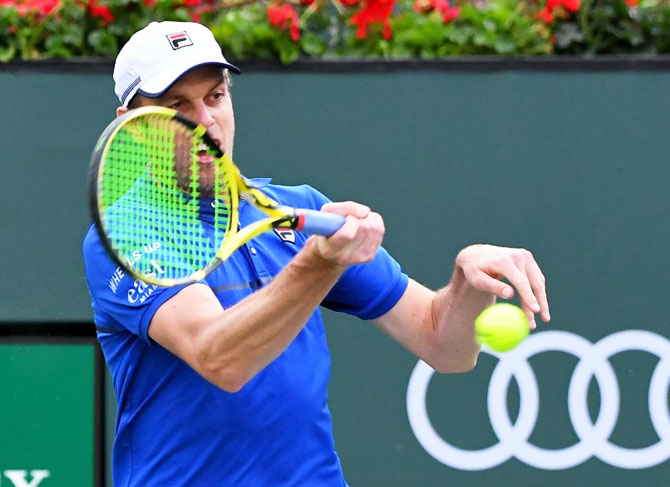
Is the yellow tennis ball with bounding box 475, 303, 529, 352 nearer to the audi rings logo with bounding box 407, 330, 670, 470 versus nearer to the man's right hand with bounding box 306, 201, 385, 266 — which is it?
the man's right hand with bounding box 306, 201, 385, 266

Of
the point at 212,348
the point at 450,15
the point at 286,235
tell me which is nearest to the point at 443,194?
the point at 450,15

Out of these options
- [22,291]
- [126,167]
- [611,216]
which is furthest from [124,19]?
[126,167]

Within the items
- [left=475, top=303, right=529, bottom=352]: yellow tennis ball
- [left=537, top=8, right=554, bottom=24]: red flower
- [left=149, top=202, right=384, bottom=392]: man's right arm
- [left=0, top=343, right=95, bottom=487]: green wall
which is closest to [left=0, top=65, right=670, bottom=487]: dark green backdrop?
[left=0, top=343, right=95, bottom=487]: green wall

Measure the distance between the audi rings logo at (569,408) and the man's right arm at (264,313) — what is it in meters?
1.95

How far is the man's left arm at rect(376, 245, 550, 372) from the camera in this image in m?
2.46

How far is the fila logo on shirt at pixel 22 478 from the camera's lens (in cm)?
423

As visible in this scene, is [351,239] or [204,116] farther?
[204,116]

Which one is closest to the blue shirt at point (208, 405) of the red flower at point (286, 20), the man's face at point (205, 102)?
the man's face at point (205, 102)

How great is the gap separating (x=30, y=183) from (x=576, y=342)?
78.6 inches

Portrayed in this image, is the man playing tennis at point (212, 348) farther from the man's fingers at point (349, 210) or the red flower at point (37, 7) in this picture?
the red flower at point (37, 7)

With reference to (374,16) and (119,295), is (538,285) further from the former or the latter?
(374,16)

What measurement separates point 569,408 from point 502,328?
1.86 metres

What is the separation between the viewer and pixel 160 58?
2.60 meters

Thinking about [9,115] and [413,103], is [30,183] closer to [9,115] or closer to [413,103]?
[9,115]
